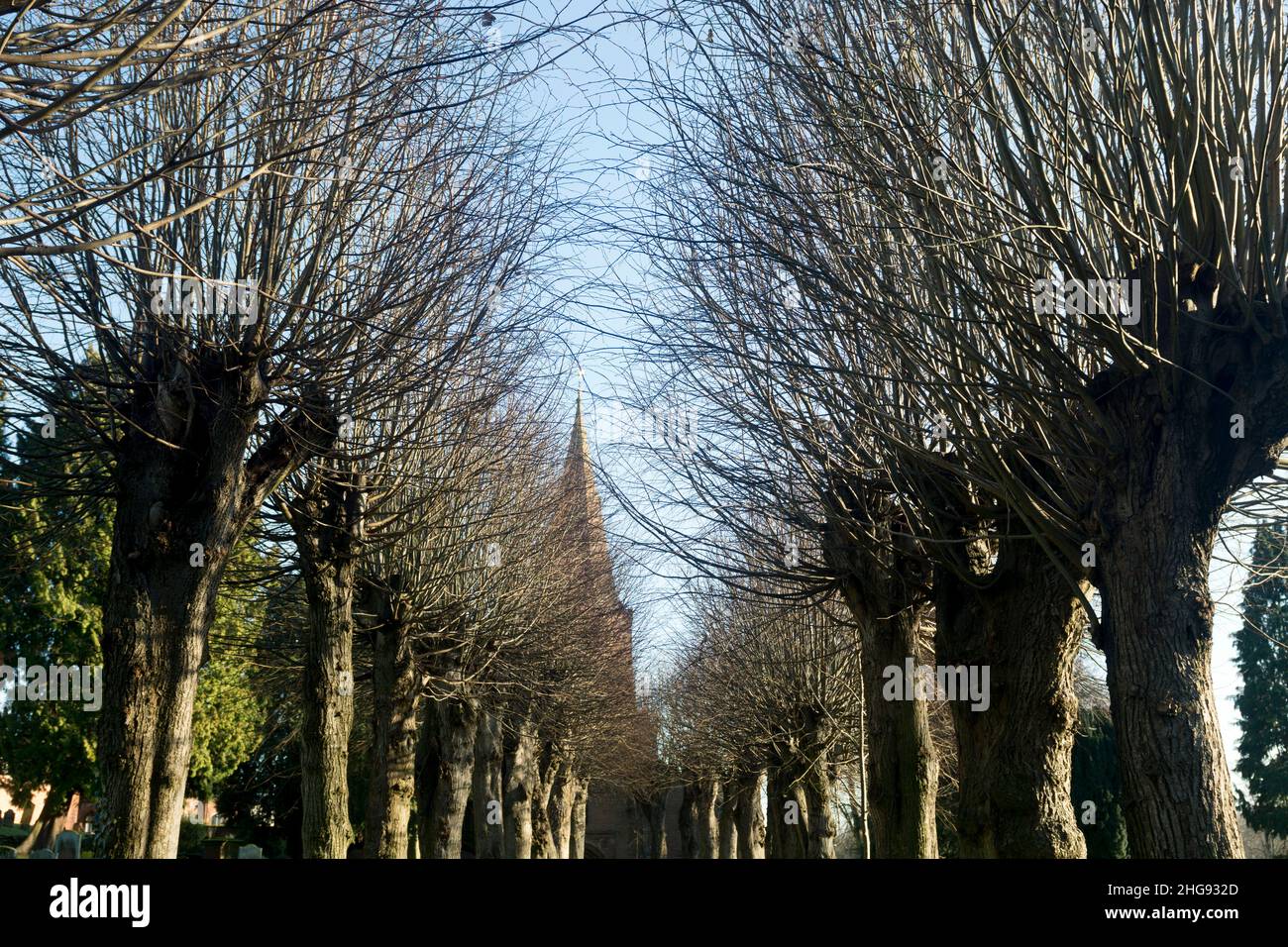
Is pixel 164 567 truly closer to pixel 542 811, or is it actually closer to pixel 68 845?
pixel 68 845

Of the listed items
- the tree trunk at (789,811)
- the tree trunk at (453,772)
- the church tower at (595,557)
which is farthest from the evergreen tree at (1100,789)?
the tree trunk at (453,772)

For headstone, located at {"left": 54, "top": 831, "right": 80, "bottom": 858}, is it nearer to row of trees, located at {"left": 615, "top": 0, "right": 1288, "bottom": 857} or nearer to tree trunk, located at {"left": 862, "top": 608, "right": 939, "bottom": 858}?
tree trunk, located at {"left": 862, "top": 608, "right": 939, "bottom": 858}

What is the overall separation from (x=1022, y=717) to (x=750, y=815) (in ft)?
88.8

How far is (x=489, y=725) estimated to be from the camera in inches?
813

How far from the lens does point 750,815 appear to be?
3372 centimetres

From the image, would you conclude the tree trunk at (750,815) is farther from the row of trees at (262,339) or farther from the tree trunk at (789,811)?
the row of trees at (262,339)

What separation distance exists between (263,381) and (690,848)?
121 ft

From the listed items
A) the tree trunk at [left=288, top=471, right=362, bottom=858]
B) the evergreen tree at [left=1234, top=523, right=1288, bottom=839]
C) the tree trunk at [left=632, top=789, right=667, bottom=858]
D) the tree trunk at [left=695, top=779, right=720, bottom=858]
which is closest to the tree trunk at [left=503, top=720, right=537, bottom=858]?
the tree trunk at [left=288, top=471, right=362, bottom=858]

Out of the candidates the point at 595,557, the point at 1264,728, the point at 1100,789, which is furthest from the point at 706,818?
the point at 1264,728

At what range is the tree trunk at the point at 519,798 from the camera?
23.0 metres

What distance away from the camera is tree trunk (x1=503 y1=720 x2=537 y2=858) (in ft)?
75.5

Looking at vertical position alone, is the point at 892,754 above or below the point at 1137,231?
below
